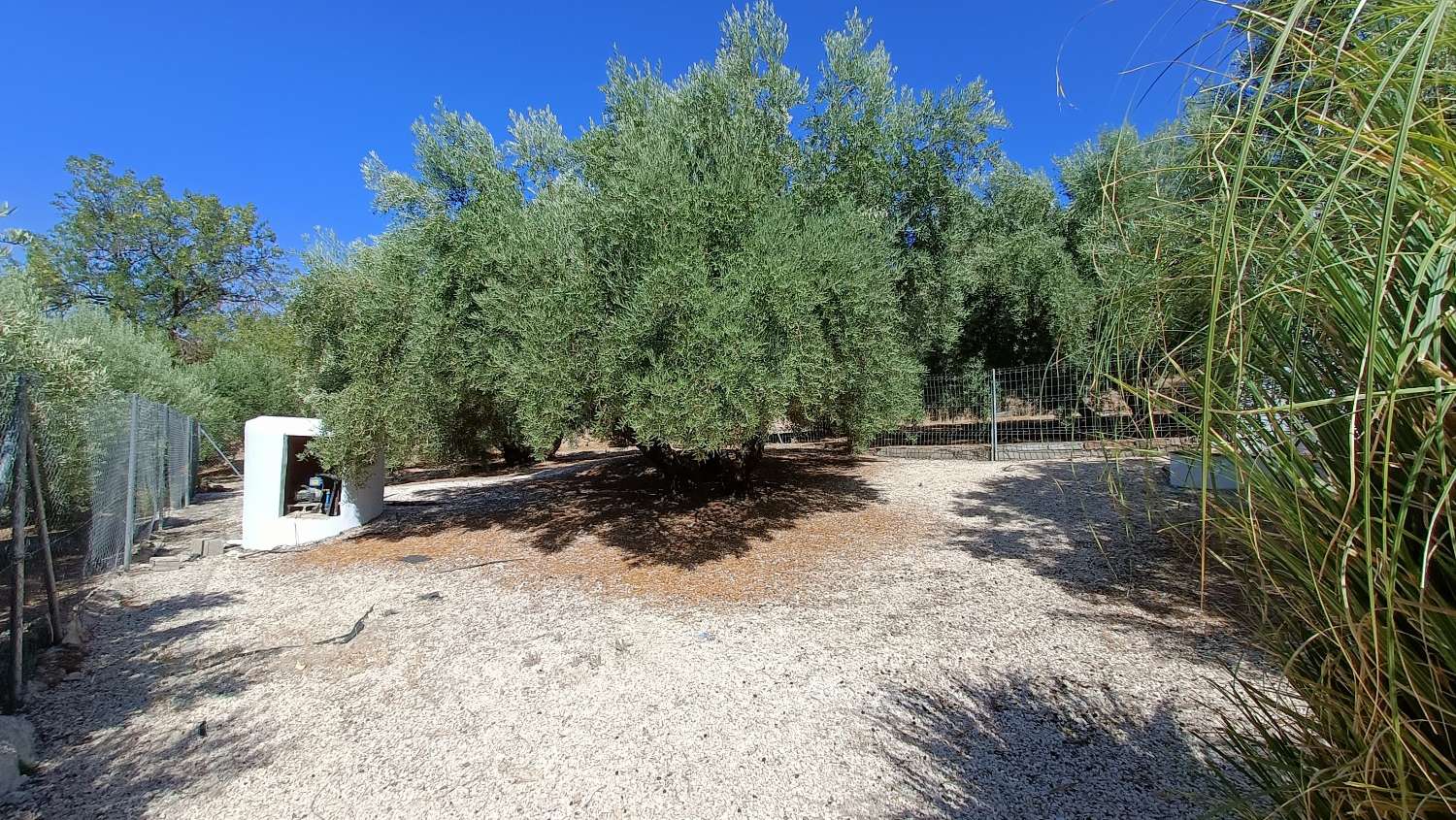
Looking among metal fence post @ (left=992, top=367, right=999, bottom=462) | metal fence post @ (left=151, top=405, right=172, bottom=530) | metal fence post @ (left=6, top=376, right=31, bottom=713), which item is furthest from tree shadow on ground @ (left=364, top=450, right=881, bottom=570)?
metal fence post @ (left=6, top=376, right=31, bottom=713)

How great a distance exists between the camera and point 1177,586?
5.20 metres

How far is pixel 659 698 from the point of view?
12.7 feet

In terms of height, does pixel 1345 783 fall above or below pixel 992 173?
below

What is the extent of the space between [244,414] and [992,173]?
22.2 metres

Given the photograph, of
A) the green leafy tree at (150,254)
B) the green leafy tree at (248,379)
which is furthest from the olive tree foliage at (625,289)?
the green leafy tree at (150,254)

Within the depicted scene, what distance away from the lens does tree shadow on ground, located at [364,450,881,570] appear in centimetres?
784

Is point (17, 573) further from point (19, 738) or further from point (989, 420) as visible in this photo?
point (989, 420)

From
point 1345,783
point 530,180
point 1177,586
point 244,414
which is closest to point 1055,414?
point 1177,586

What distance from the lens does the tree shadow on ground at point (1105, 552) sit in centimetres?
432

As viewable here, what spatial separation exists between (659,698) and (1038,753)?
90.0 inches

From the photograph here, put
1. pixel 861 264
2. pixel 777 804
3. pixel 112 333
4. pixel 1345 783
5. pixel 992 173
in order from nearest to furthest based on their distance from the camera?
pixel 1345 783 → pixel 777 804 → pixel 861 264 → pixel 112 333 → pixel 992 173

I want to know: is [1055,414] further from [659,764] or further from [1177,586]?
[659,764]

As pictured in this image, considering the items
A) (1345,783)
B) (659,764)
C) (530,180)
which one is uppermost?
(530,180)

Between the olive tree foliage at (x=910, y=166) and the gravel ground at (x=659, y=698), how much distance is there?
15.4 feet
